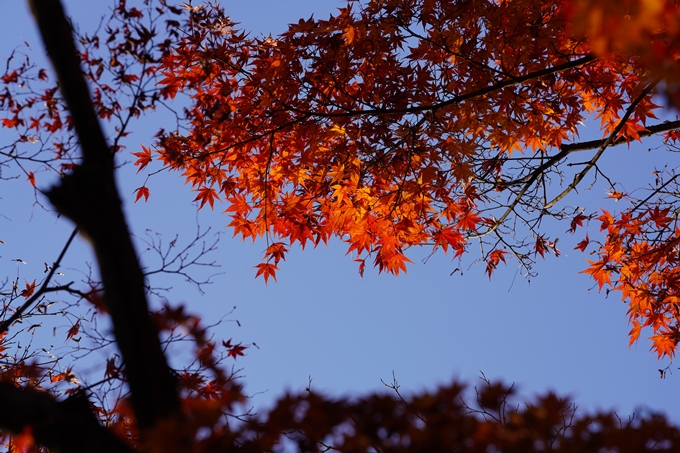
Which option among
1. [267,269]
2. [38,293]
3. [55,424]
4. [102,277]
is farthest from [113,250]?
[267,269]

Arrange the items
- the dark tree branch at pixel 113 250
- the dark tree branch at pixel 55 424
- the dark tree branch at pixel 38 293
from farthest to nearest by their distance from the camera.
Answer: the dark tree branch at pixel 38 293, the dark tree branch at pixel 55 424, the dark tree branch at pixel 113 250

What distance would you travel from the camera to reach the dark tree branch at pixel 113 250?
2.50 meters

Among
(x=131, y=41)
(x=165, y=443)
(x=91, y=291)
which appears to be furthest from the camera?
(x=131, y=41)

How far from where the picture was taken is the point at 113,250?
257 cm

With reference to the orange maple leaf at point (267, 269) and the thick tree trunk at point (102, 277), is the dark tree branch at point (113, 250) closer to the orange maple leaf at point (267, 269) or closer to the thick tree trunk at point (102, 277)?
the thick tree trunk at point (102, 277)

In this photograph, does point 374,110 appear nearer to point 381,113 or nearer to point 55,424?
point 381,113

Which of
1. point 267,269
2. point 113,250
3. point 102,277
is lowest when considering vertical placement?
point 102,277

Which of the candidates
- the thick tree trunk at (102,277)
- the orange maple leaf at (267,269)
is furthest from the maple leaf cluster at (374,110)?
the thick tree trunk at (102,277)

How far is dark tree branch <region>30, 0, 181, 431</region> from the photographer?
8.21 ft

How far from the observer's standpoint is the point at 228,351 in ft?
14.5

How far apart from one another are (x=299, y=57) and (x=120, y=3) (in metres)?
2.02

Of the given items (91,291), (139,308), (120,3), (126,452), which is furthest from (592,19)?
(120,3)

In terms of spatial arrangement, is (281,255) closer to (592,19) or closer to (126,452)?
(126,452)

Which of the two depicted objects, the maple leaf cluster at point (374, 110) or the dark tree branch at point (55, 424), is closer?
the dark tree branch at point (55, 424)
